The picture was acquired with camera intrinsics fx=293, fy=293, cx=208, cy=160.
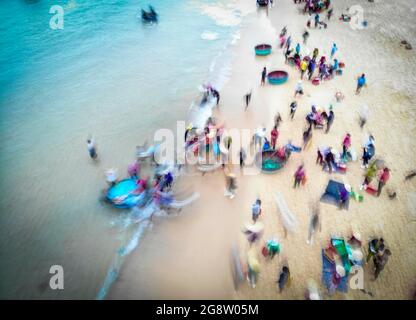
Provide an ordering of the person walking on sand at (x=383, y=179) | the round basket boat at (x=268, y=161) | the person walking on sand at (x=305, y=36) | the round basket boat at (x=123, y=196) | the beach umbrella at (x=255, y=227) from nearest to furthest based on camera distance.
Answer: the beach umbrella at (x=255, y=227)
the person walking on sand at (x=383, y=179)
the round basket boat at (x=123, y=196)
the round basket boat at (x=268, y=161)
the person walking on sand at (x=305, y=36)

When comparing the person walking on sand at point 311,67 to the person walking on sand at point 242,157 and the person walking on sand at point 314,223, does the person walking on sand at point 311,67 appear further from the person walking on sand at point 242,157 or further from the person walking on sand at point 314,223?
the person walking on sand at point 314,223

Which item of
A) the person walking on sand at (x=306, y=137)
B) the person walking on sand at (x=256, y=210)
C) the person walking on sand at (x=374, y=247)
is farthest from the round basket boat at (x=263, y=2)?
the person walking on sand at (x=374, y=247)

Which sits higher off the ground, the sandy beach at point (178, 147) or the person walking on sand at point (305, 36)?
the person walking on sand at point (305, 36)

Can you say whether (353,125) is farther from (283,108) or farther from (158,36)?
(158,36)

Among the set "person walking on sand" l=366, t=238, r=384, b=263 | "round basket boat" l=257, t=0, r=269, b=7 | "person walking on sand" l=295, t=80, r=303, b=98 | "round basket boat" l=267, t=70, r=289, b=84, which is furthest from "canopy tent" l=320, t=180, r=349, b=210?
"round basket boat" l=257, t=0, r=269, b=7

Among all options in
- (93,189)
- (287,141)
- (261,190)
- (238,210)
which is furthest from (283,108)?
(93,189)

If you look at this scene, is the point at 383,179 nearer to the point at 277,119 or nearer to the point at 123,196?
the point at 277,119

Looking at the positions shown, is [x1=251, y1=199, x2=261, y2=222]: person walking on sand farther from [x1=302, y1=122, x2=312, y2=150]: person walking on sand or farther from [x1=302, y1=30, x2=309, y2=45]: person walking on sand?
[x1=302, y1=30, x2=309, y2=45]: person walking on sand
